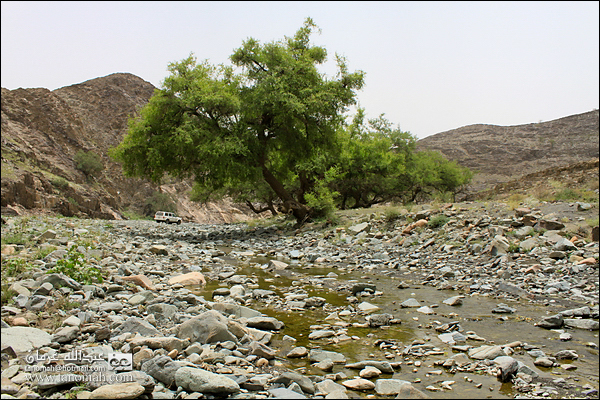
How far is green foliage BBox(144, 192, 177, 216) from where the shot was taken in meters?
49.0

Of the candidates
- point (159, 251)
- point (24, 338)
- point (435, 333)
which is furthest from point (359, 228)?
point (24, 338)

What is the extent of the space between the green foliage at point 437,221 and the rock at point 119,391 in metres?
10.9

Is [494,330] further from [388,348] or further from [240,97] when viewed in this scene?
[240,97]

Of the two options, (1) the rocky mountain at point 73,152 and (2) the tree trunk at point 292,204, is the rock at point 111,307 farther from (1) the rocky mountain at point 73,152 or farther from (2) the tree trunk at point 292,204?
(1) the rocky mountain at point 73,152

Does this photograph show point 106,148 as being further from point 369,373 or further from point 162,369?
point 369,373

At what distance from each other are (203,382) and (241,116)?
16.0m

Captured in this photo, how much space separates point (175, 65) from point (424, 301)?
15.4 meters

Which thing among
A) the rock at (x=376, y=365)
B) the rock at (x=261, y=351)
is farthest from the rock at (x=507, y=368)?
the rock at (x=261, y=351)

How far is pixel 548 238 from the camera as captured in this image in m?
8.30

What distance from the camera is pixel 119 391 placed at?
8.05 ft

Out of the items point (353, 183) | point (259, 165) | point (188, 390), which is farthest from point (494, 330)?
point (353, 183)

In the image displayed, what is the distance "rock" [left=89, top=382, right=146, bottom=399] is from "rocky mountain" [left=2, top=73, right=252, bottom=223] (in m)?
22.5

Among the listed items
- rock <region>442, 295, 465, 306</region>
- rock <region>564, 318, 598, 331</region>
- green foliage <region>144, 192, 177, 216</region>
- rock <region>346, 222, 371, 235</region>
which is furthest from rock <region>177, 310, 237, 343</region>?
green foliage <region>144, 192, 177, 216</region>

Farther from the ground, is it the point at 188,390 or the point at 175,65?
the point at 175,65
